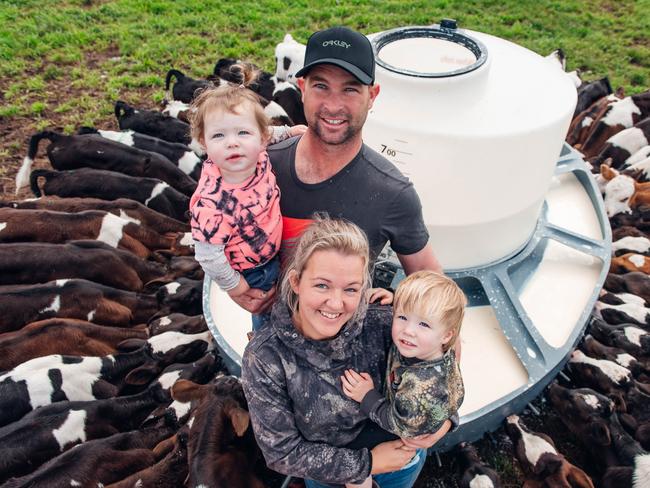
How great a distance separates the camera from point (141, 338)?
605 centimetres

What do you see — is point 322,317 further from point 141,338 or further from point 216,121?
point 141,338

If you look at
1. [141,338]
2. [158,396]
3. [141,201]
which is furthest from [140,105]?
[158,396]

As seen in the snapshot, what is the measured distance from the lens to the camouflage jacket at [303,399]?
279 cm

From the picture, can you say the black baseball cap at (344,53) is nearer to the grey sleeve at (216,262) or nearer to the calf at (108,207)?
the grey sleeve at (216,262)

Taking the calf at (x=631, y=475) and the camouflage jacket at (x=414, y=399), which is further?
the calf at (x=631, y=475)

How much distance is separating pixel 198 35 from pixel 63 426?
325 inches

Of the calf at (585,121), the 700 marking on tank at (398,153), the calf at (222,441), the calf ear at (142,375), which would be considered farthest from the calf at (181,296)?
the calf at (585,121)

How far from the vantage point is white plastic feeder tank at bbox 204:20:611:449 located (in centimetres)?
476

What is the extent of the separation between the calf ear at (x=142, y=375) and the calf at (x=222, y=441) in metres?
0.99

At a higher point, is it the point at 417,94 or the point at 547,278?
the point at 417,94

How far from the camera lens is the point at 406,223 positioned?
3.21m

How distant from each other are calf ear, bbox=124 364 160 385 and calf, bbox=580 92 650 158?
6851mm

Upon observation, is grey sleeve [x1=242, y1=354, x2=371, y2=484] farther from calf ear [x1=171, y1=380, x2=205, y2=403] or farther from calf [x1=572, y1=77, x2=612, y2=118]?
calf [x1=572, y1=77, x2=612, y2=118]

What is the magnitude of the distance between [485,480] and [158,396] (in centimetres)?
298
